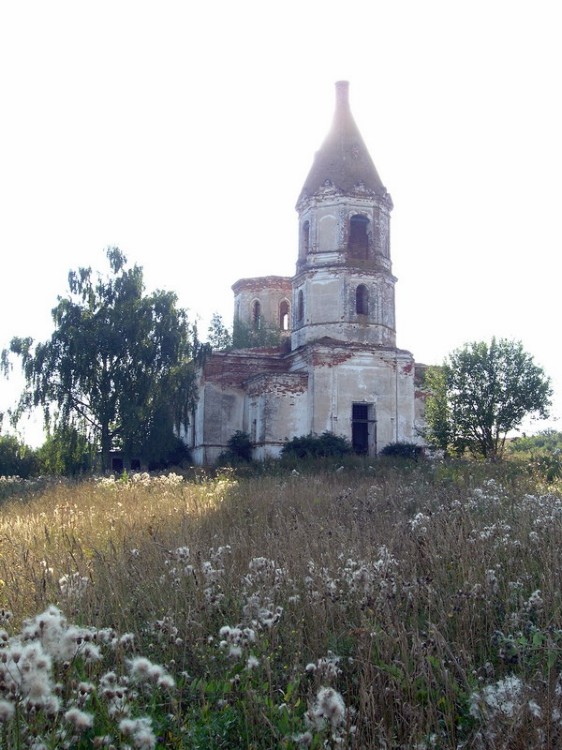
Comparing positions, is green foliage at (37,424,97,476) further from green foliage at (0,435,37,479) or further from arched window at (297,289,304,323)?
arched window at (297,289,304,323)

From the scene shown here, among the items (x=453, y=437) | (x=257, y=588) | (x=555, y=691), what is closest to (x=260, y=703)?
(x=555, y=691)

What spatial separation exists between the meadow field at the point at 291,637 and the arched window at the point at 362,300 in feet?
72.7

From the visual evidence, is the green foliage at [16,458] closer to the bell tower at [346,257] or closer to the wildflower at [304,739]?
the bell tower at [346,257]

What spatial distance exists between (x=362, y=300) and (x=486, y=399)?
20.8ft

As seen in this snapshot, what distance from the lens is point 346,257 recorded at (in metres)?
31.2

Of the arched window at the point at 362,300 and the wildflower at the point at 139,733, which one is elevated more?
the arched window at the point at 362,300

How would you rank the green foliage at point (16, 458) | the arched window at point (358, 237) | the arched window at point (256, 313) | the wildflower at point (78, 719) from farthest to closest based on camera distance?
the arched window at point (256, 313)
the green foliage at point (16, 458)
the arched window at point (358, 237)
the wildflower at point (78, 719)

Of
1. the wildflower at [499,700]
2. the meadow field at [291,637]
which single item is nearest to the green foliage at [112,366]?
the meadow field at [291,637]

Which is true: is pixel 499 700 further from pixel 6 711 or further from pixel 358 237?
pixel 358 237

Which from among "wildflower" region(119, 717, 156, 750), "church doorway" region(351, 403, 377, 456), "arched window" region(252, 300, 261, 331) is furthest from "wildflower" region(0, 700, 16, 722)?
"arched window" region(252, 300, 261, 331)

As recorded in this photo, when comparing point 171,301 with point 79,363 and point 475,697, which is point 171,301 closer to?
point 79,363

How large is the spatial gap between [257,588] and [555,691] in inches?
91.4

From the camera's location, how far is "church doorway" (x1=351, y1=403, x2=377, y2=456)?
31.1 m

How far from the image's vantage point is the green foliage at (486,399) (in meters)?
28.5
